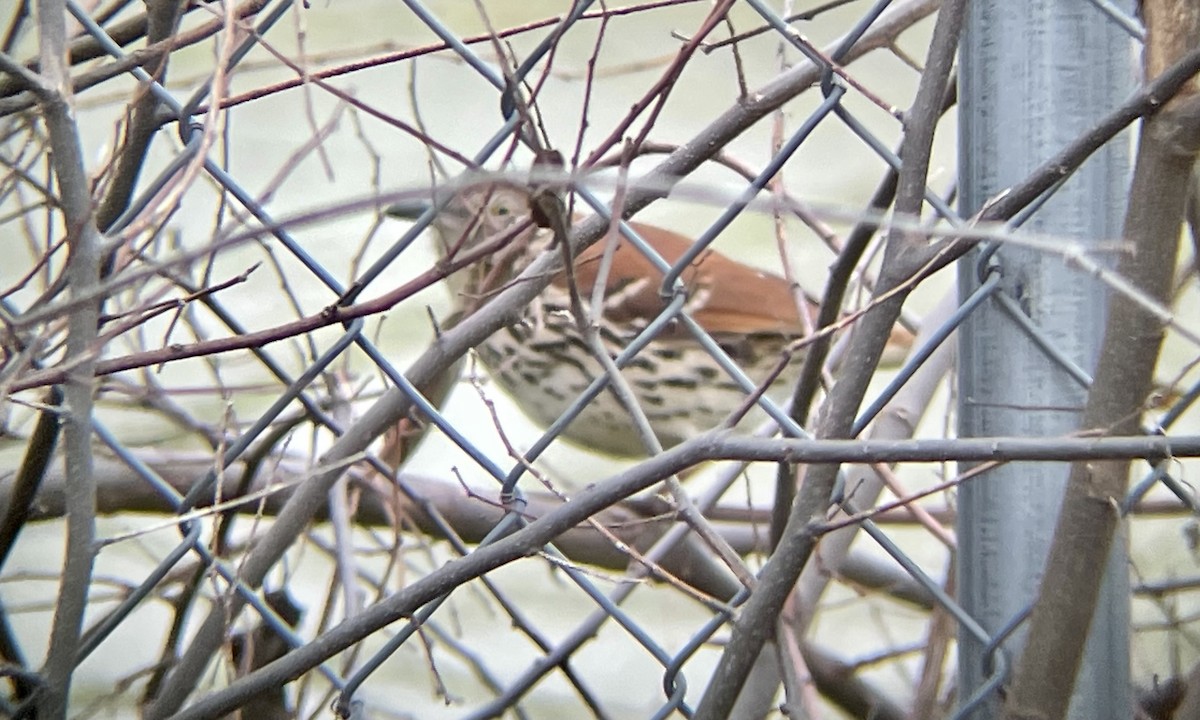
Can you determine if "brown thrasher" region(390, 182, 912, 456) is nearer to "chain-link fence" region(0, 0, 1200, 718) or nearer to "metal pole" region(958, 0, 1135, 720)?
"chain-link fence" region(0, 0, 1200, 718)

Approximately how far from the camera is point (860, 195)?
2.71m

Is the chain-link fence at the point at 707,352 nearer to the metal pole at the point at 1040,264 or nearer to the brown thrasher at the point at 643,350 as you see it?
the metal pole at the point at 1040,264

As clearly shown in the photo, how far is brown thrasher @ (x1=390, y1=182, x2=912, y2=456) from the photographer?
2.12m

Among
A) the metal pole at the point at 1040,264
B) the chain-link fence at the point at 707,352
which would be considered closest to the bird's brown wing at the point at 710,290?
the chain-link fence at the point at 707,352

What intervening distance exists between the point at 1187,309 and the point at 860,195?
2.12 feet

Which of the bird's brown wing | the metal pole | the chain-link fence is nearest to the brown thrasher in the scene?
the bird's brown wing

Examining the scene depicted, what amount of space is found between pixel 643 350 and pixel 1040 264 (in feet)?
4.06

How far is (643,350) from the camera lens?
212cm

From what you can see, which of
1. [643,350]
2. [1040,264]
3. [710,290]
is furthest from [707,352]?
[710,290]

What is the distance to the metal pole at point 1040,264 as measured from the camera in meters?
0.89

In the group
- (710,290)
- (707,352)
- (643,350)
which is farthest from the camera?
(710,290)

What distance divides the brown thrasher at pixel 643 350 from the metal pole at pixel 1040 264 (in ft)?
3.85

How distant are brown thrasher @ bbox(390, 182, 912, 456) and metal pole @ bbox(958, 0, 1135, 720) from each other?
117cm

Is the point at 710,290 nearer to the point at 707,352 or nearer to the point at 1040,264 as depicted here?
the point at 707,352
